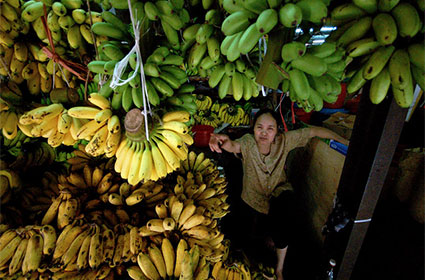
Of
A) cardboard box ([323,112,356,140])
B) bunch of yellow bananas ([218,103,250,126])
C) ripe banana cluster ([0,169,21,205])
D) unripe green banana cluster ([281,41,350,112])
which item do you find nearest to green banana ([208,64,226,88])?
unripe green banana cluster ([281,41,350,112])

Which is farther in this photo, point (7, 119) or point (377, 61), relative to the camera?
point (7, 119)

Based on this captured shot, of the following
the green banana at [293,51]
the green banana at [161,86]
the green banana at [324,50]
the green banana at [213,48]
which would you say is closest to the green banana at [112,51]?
the green banana at [161,86]

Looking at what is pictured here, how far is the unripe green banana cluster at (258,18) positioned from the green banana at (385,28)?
0.23 m

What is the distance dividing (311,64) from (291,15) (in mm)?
204

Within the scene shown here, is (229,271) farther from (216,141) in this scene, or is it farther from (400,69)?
(400,69)

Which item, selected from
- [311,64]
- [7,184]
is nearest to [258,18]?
[311,64]

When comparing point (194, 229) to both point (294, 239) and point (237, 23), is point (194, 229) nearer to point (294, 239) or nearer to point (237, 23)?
point (237, 23)

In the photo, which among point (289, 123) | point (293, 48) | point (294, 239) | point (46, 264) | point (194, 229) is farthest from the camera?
point (289, 123)

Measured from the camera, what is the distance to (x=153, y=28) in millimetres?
1059

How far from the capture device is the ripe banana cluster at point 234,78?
40.4 inches

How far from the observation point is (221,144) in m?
2.24

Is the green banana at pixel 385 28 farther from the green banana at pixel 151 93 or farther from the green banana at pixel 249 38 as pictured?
the green banana at pixel 151 93

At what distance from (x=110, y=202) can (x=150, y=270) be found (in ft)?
1.74

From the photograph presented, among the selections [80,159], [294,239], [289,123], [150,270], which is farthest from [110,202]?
[289,123]
